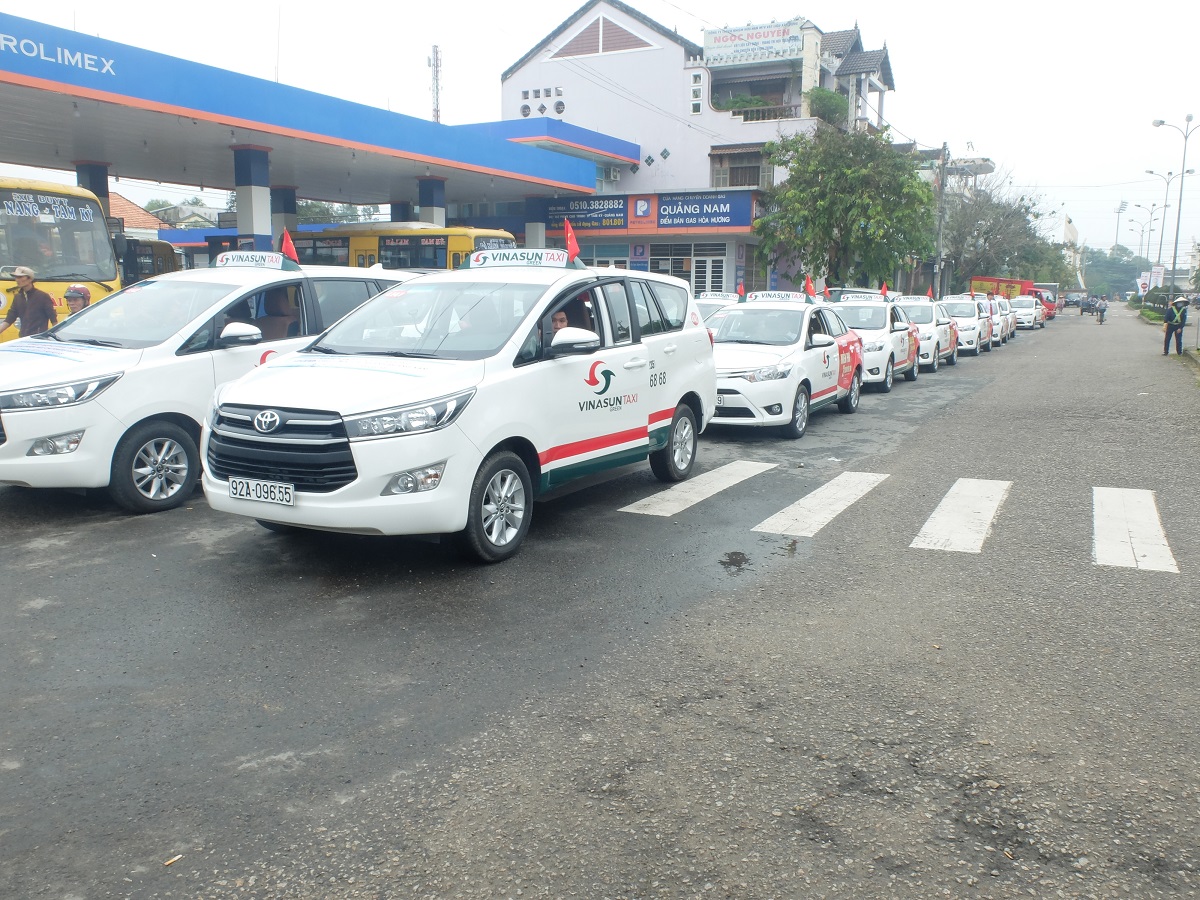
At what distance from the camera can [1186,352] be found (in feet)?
89.3

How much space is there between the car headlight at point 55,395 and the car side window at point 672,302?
14.5 ft

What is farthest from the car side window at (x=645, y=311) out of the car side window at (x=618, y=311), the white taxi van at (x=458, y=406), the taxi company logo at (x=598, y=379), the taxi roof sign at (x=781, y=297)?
the taxi roof sign at (x=781, y=297)

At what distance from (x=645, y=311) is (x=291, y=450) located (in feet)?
11.6

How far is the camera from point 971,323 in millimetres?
28844

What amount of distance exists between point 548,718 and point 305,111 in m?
20.0

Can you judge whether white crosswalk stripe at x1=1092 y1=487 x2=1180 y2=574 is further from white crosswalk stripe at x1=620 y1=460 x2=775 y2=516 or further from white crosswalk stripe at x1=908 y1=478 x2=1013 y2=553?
white crosswalk stripe at x1=620 y1=460 x2=775 y2=516

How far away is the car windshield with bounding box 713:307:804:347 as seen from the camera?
12.4m

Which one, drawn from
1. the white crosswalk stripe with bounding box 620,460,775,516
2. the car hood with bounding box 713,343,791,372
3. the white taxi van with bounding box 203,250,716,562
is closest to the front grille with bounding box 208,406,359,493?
the white taxi van with bounding box 203,250,716,562

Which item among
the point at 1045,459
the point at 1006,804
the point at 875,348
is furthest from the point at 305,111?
the point at 1006,804

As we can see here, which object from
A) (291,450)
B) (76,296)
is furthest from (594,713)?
(76,296)

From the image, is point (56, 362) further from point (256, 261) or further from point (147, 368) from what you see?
point (256, 261)

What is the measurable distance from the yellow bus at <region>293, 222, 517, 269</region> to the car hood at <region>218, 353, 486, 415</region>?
1511cm

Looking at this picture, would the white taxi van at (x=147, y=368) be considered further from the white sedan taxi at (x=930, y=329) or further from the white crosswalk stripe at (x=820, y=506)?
the white sedan taxi at (x=930, y=329)

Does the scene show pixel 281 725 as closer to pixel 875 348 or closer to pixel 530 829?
pixel 530 829
